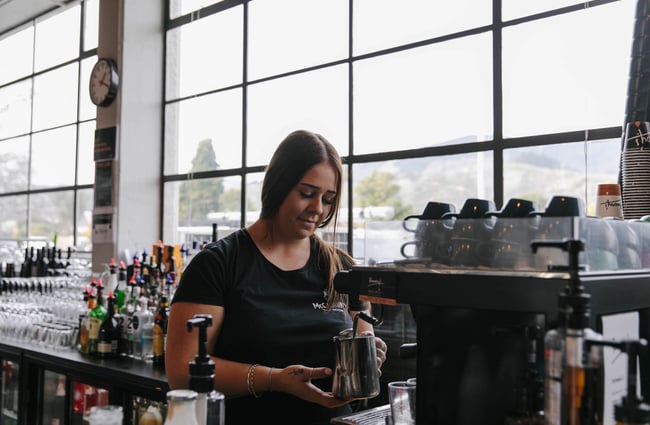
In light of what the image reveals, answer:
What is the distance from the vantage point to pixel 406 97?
3.19 meters

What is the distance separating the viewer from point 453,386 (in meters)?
1.07

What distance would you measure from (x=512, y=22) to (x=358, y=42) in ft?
2.98

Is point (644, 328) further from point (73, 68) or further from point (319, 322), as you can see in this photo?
point (73, 68)

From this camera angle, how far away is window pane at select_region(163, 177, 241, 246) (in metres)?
4.14

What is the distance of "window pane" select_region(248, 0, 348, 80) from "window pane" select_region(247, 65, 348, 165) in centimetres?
9

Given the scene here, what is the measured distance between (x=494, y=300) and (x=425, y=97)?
2.26m

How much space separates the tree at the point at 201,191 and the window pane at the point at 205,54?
0.46 meters

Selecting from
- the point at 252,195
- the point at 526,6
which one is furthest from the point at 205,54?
the point at 526,6

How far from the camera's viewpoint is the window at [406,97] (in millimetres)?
2588

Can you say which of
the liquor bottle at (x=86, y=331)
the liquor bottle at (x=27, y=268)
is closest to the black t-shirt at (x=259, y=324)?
the liquor bottle at (x=86, y=331)

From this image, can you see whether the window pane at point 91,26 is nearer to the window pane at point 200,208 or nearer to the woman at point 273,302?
the window pane at point 200,208

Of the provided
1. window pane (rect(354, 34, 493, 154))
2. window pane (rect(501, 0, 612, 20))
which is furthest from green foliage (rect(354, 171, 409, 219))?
window pane (rect(501, 0, 612, 20))

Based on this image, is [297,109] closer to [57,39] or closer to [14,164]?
[57,39]

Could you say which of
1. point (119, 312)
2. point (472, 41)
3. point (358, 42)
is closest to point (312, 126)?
point (358, 42)
